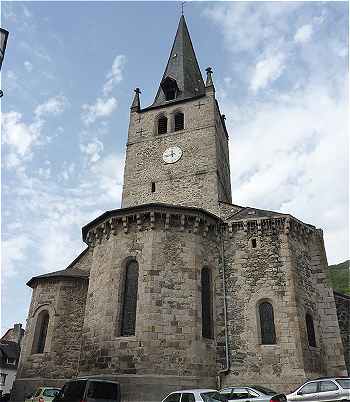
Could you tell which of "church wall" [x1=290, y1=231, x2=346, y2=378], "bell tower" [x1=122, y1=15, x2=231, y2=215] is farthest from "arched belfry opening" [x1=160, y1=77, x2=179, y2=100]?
"church wall" [x1=290, y1=231, x2=346, y2=378]

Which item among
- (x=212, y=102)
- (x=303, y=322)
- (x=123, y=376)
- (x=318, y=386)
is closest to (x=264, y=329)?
(x=303, y=322)

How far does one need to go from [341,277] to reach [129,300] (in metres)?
42.7

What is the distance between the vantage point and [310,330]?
1556cm

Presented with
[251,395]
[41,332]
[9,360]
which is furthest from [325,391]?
[9,360]

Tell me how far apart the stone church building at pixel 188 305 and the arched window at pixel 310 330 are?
42 millimetres

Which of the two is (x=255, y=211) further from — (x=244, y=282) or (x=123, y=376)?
(x=123, y=376)

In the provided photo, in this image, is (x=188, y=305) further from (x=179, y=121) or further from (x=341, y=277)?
(x=341, y=277)

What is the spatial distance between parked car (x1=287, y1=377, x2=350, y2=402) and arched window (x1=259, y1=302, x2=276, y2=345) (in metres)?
3.90

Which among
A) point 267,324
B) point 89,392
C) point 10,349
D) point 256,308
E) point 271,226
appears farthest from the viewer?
point 10,349

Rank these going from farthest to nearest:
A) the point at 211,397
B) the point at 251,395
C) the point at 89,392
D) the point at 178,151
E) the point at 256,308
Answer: the point at 178,151 → the point at 256,308 → the point at 251,395 → the point at 89,392 → the point at 211,397

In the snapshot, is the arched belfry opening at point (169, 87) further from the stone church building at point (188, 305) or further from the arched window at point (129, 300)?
the arched window at point (129, 300)

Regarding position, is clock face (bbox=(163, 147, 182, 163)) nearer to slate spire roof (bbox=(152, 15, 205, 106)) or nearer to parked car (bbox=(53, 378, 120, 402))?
slate spire roof (bbox=(152, 15, 205, 106))

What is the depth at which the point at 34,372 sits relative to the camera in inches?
658

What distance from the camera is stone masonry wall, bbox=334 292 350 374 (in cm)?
1791
